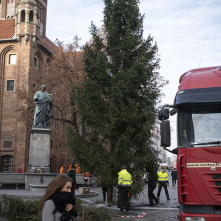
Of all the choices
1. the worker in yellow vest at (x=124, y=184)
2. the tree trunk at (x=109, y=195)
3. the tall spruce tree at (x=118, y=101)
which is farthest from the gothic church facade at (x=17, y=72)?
the worker in yellow vest at (x=124, y=184)

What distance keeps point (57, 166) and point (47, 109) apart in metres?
23.1

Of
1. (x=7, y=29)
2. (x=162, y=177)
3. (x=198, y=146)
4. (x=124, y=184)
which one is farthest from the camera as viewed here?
(x=7, y=29)

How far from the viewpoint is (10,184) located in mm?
16391

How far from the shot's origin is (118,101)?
13430mm

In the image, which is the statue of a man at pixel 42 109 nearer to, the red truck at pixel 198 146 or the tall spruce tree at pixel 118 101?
the tall spruce tree at pixel 118 101

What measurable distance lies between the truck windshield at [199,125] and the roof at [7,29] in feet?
112

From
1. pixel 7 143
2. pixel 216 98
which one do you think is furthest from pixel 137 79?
pixel 7 143

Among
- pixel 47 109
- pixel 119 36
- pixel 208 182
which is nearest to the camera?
pixel 208 182

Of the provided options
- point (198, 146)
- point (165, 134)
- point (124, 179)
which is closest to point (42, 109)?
point (124, 179)

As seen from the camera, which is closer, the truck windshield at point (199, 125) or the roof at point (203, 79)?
the truck windshield at point (199, 125)

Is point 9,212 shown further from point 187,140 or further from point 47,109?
point 47,109

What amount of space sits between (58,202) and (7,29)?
39.0m

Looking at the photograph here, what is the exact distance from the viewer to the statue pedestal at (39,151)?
16.5 metres

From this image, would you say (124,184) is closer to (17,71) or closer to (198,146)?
(198,146)
